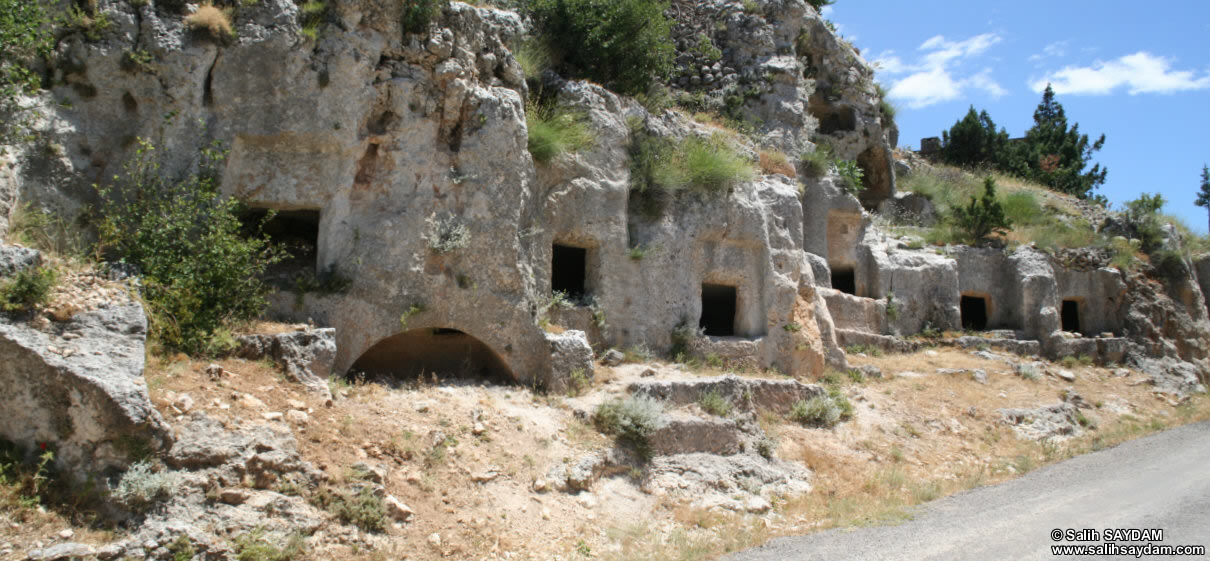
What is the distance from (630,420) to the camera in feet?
31.4

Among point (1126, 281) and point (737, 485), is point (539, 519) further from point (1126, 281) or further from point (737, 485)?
point (1126, 281)

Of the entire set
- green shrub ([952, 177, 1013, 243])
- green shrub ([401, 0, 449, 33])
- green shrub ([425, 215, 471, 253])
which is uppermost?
green shrub ([401, 0, 449, 33])

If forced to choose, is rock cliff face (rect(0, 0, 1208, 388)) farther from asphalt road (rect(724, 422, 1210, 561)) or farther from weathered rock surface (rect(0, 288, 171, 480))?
asphalt road (rect(724, 422, 1210, 561))

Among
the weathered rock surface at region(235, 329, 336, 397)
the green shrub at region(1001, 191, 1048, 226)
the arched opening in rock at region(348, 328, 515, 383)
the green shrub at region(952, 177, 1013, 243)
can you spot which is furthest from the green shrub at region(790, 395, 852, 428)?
the green shrub at region(1001, 191, 1048, 226)

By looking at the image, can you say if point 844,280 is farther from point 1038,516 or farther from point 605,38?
point 1038,516

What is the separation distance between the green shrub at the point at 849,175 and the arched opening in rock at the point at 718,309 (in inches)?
173

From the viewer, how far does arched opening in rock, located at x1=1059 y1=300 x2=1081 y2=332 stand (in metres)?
20.2

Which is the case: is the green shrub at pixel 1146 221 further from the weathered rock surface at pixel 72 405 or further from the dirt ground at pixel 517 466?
the weathered rock surface at pixel 72 405

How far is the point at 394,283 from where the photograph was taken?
9906mm

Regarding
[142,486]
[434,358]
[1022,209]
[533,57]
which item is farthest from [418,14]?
[1022,209]

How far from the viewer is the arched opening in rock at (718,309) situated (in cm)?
1505

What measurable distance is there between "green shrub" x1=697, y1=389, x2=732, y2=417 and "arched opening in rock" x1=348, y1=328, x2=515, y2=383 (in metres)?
2.41

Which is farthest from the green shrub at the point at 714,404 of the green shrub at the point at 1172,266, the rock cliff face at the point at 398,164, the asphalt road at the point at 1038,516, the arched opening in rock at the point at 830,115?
the green shrub at the point at 1172,266

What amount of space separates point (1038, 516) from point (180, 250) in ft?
29.7
